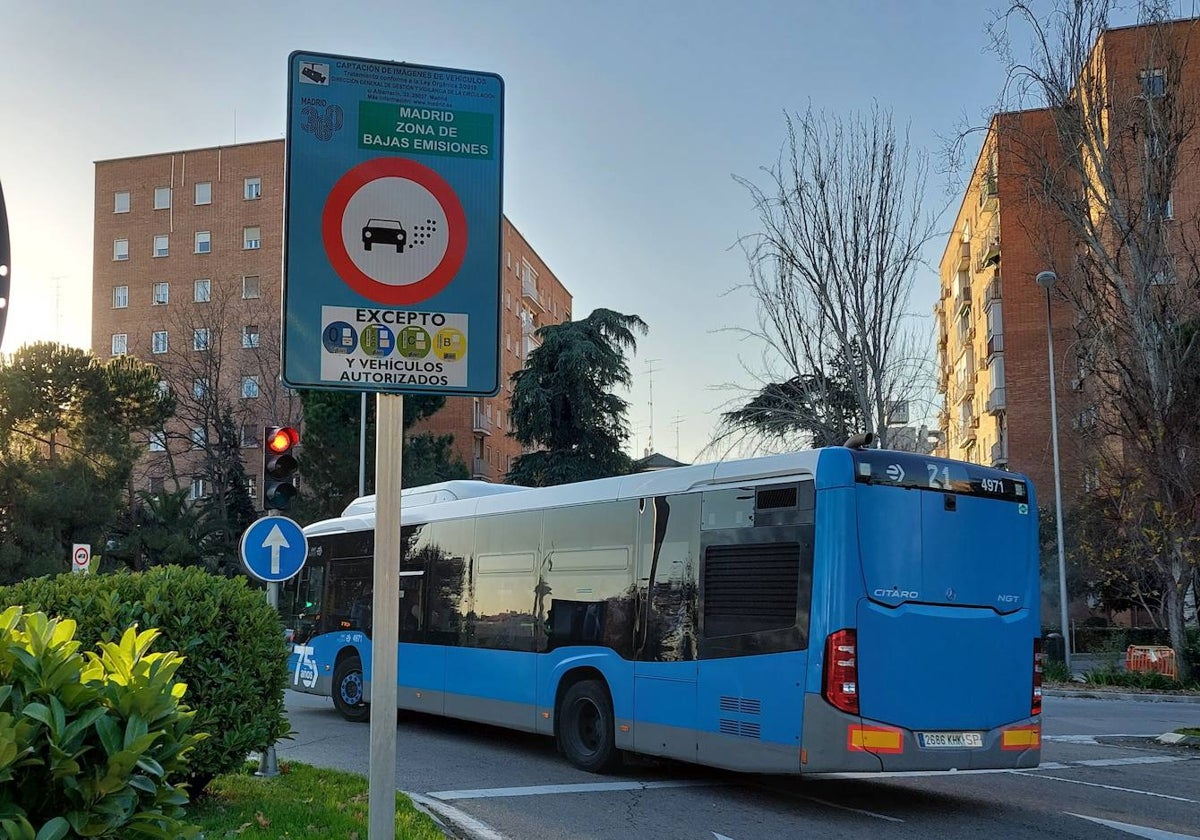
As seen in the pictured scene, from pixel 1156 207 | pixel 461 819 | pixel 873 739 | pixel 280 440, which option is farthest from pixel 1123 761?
pixel 1156 207

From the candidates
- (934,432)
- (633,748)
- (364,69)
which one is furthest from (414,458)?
(364,69)

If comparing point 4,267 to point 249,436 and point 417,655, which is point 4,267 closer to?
point 417,655

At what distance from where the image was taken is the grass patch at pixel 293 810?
718cm

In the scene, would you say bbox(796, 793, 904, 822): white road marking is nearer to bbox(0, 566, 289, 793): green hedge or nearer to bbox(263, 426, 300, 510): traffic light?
bbox(0, 566, 289, 793): green hedge

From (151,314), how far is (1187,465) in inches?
2027

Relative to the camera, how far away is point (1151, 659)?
2695cm

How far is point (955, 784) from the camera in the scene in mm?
11547

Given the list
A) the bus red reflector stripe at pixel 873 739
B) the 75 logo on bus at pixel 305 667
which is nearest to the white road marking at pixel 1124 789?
the bus red reflector stripe at pixel 873 739

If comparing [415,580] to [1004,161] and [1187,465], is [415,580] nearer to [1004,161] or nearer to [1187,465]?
[1187,465]

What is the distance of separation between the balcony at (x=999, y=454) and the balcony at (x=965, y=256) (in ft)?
41.5

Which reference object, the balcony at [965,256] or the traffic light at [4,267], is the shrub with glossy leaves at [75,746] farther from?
the balcony at [965,256]

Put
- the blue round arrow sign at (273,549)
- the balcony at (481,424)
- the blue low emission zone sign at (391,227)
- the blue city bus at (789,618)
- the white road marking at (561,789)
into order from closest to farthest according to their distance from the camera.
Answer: the blue low emission zone sign at (391,227) < the blue city bus at (789,618) < the white road marking at (561,789) < the blue round arrow sign at (273,549) < the balcony at (481,424)

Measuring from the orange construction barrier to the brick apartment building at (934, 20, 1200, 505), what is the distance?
13.5 feet

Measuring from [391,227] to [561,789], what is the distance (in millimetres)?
7576
